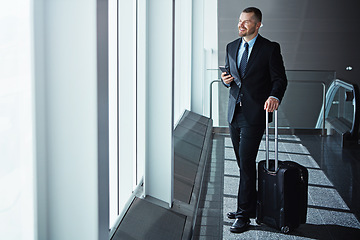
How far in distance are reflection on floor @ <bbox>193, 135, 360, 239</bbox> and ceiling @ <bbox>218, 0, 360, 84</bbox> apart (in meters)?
3.64

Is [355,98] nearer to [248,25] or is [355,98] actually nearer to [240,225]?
[248,25]

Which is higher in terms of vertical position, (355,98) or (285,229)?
(355,98)

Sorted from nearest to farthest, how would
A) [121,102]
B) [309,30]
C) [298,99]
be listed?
[121,102] → [298,99] → [309,30]

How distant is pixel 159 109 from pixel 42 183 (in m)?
2.30

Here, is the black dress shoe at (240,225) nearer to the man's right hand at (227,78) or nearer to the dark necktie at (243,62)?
the dark necktie at (243,62)

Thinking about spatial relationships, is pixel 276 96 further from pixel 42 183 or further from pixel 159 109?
pixel 42 183

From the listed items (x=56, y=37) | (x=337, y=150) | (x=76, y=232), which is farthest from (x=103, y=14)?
(x=337, y=150)

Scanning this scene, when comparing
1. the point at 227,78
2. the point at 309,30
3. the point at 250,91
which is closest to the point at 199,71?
the point at 309,30

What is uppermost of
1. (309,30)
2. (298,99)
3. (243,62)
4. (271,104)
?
(309,30)

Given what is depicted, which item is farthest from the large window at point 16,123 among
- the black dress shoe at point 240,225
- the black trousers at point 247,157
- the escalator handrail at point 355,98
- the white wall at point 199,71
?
the white wall at point 199,71

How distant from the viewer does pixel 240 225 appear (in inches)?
177

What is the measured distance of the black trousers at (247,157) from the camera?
4547 millimetres

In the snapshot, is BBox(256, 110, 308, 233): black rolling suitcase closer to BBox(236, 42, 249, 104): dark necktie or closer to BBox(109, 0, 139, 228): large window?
BBox(236, 42, 249, 104): dark necktie

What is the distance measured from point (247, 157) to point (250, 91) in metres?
0.59
